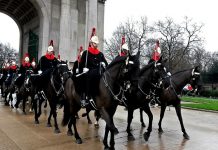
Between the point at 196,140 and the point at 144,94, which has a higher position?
the point at 144,94

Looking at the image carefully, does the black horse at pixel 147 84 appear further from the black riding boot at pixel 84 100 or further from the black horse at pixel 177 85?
the black riding boot at pixel 84 100

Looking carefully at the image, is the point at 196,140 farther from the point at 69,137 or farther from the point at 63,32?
the point at 63,32

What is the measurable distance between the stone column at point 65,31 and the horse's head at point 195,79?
14876 mm

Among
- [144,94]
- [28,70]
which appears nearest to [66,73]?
[144,94]

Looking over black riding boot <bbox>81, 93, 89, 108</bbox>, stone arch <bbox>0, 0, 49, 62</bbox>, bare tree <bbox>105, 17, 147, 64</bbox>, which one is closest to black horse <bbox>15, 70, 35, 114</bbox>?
black riding boot <bbox>81, 93, 89, 108</bbox>

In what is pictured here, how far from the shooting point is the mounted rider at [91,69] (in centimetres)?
786

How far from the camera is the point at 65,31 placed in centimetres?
2375

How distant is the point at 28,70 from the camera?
1565 centimetres

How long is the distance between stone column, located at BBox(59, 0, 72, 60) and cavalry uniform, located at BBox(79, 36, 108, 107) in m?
15.2

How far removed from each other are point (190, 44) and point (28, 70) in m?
42.0

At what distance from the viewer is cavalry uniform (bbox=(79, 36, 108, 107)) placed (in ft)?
25.8

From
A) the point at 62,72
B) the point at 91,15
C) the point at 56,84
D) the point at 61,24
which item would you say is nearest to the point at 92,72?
the point at 62,72

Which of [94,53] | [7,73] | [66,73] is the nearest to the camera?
[94,53]

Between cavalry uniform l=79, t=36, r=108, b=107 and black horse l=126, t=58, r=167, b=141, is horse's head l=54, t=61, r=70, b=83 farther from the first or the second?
black horse l=126, t=58, r=167, b=141
